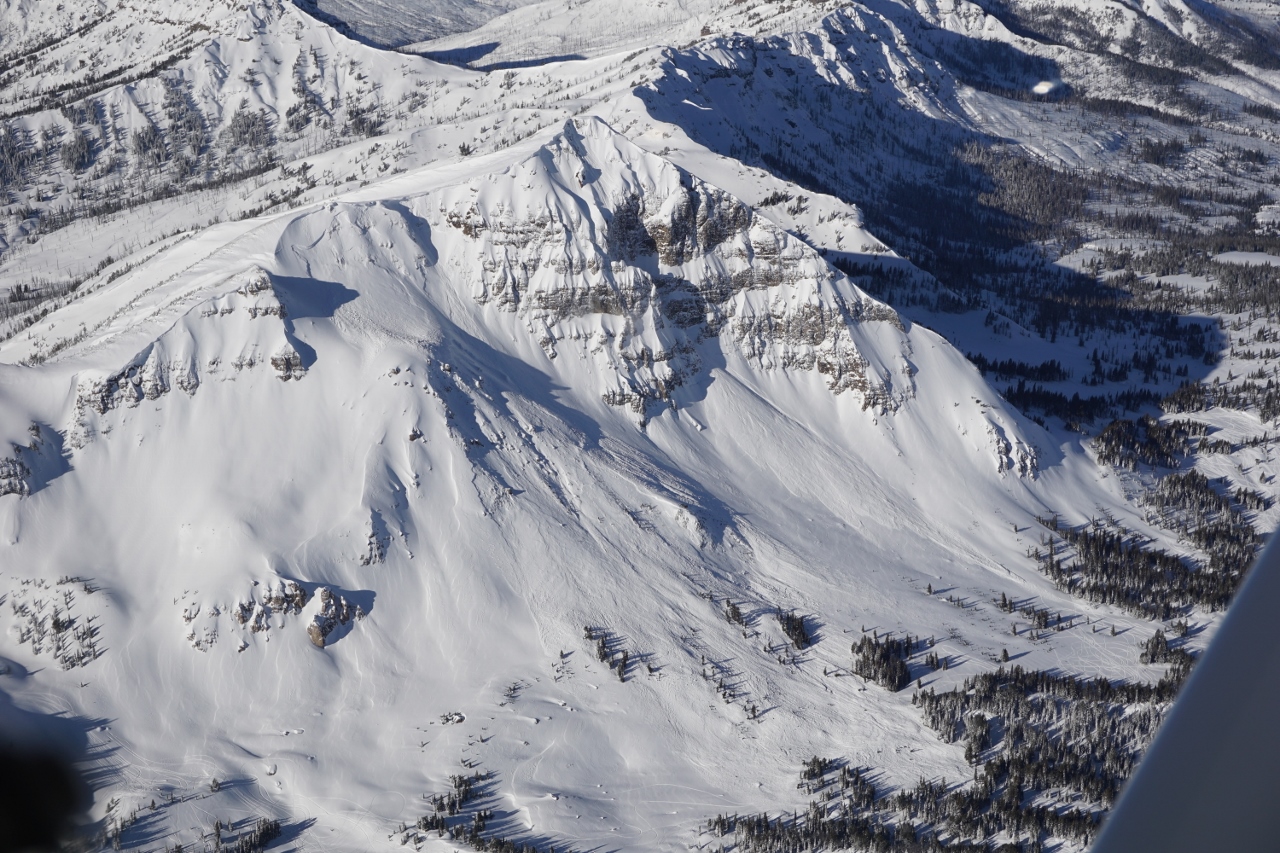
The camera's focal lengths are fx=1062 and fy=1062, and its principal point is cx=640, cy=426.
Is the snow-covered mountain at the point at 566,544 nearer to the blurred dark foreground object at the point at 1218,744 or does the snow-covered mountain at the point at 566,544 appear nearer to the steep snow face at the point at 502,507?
the steep snow face at the point at 502,507

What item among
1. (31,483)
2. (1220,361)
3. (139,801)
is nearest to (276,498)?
(31,483)

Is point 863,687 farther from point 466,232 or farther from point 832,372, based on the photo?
point 466,232

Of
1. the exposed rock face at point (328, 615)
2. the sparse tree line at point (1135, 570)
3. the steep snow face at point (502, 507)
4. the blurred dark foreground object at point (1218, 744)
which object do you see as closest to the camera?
the blurred dark foreground object at point (1218, 744)

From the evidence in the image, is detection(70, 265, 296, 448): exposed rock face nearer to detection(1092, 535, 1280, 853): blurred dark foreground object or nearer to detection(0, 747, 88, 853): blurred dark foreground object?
detection(0, 747, 88, 853): blurred dark foreground object

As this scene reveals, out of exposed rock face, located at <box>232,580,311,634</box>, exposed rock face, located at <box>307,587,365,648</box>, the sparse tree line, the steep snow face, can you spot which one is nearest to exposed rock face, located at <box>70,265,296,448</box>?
the steep snow face

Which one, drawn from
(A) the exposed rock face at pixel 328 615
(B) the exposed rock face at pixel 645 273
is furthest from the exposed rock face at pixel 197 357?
(A) the exposed rock face at pixel 328 615
